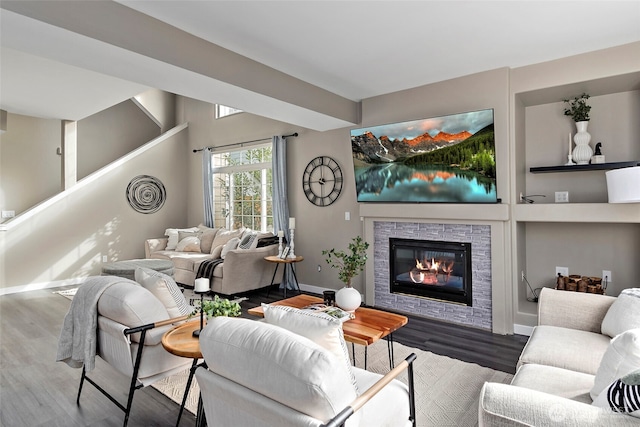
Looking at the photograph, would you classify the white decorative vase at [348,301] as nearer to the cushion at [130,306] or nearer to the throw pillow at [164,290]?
the throw pillow at [164,290]

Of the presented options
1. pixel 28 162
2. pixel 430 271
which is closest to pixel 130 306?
pixel 430 271

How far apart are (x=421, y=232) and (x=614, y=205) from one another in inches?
70.4

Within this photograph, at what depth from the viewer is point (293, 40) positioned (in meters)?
3.06

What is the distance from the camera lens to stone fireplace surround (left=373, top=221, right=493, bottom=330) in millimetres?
3900

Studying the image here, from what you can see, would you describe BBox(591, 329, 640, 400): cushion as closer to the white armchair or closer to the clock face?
the white armchair

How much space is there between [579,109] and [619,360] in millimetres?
2962

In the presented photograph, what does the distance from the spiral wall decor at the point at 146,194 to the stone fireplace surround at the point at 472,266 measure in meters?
4.81

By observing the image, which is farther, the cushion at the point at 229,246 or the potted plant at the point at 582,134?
the cushion at the point at 229,246

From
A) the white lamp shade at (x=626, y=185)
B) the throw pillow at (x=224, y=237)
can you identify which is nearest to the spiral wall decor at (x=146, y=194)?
the throw pillow at (x=224, y=237)

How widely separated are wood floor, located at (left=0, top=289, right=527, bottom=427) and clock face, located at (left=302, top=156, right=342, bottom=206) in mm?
2009

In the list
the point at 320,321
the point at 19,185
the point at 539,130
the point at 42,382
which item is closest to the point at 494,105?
the point at 539,130

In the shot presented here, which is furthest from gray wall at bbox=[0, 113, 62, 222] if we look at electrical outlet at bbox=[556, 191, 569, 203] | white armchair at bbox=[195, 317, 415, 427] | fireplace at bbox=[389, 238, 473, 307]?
electrical outlet at bbox=[556, 191, 569, 203]

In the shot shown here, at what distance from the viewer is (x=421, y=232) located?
14.3 feet

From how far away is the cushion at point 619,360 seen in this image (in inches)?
54.8
